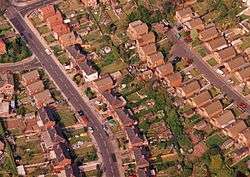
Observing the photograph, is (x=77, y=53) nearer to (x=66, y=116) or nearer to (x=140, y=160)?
(x=66, y=116)

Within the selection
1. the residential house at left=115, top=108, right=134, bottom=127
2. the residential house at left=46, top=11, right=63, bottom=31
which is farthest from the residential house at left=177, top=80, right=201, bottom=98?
the residential house at left=46, top=11, right=63, bottom=31

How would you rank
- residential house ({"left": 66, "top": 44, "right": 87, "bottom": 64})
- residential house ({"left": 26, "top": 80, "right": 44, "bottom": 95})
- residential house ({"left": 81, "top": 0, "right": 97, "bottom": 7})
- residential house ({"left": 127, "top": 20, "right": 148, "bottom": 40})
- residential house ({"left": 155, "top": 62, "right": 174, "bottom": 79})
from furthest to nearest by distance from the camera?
residential house ({"left": 81, "top": 0, "right": 97, "bottom": 7})
residential house ({"left": 127, "top": 20, "right": 148, "bottom": 40})
residential house ({"left": 66, "top": 44, "right": 87, "bottom": 64})
residential house ({"left": 155, "top": 62, "right": 174, "bottom": 79})
residential house ({"left": 26, "top": 80, "right": 44, "bottom": 95})

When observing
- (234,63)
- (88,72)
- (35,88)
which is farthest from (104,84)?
(234,63)

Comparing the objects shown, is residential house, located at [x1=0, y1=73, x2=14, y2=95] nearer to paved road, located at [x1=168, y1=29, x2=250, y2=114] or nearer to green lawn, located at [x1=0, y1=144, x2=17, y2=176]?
green lawn, located at [x1=0, y1=144, x2=17, y2=176]

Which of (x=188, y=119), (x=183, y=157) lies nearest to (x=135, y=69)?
(x=188, y=119)

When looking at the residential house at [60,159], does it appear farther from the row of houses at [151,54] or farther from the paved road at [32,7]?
the paved road at [32,7]

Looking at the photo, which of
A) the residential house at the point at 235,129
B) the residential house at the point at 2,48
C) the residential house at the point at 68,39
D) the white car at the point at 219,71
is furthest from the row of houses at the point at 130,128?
the residential house at the point at 2,48

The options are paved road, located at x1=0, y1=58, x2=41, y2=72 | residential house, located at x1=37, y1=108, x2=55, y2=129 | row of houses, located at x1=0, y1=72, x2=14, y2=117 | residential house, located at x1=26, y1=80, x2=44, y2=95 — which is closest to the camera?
residential house, located at x1=37, y1=108, x2=55, y2=129
